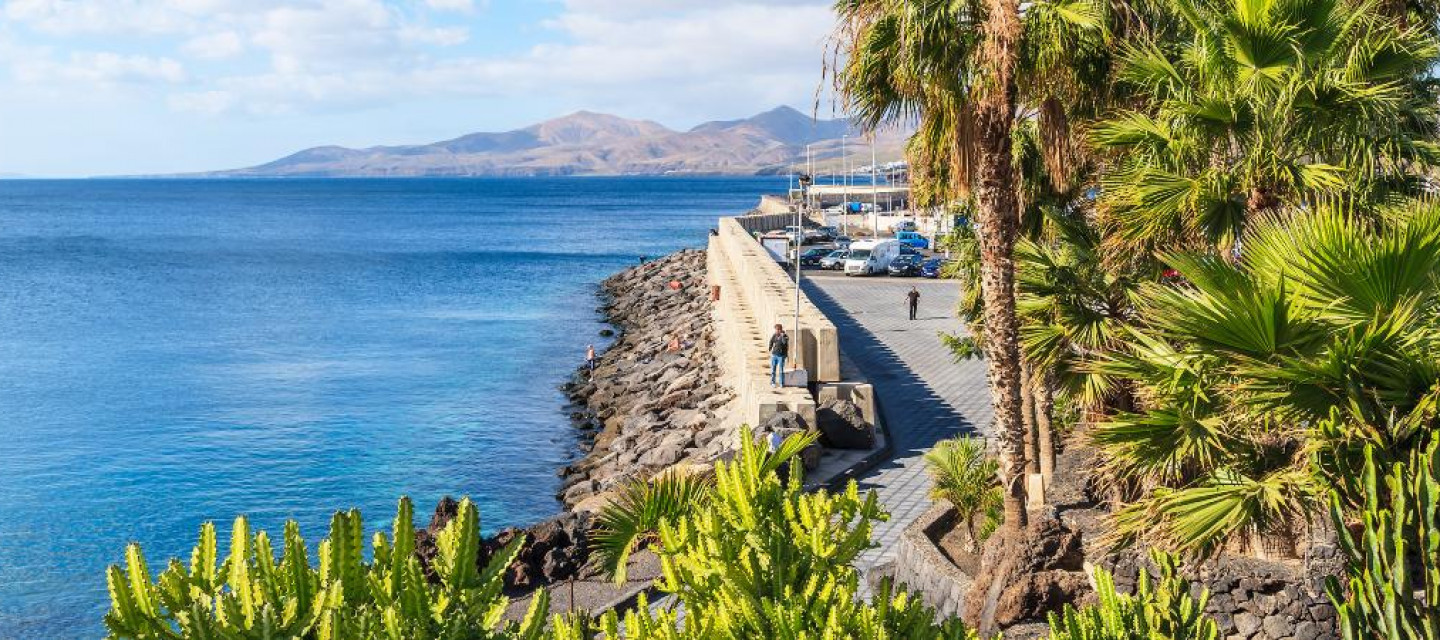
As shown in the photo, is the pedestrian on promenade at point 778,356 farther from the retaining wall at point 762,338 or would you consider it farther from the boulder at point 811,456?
the boulder at point 811,456

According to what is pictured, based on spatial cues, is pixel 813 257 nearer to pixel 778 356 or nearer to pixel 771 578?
pixel 778 356

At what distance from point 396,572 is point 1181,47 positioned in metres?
9.36

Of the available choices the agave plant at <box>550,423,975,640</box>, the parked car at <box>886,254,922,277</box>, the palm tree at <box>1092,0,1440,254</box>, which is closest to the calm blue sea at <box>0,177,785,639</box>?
the parked car at <box>886,254,922,277</box>

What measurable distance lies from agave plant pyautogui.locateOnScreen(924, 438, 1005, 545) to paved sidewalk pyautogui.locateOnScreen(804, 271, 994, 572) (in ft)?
4.15

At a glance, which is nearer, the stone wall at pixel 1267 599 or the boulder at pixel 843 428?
the stone wall at pixel 1267 599

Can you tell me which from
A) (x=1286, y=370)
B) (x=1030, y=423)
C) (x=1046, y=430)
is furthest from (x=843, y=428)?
(x=1286, y=370)

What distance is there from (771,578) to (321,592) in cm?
Answer: 181

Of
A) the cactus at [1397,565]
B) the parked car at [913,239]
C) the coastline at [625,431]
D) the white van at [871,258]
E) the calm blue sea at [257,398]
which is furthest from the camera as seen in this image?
the parked car at [913,239]

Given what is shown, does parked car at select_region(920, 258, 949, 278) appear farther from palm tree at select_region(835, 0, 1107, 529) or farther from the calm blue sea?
palm tree at select_region(835, 0, 1107, 529)

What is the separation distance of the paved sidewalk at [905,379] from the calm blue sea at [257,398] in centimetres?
700

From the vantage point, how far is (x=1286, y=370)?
6797 millimetres

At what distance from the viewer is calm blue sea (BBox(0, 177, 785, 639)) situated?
25.4 m

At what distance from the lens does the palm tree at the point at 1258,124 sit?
32.9 feet

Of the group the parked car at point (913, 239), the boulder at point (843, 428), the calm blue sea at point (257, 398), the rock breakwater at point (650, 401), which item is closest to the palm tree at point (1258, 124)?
the rock breakwater at point (650, 401)
